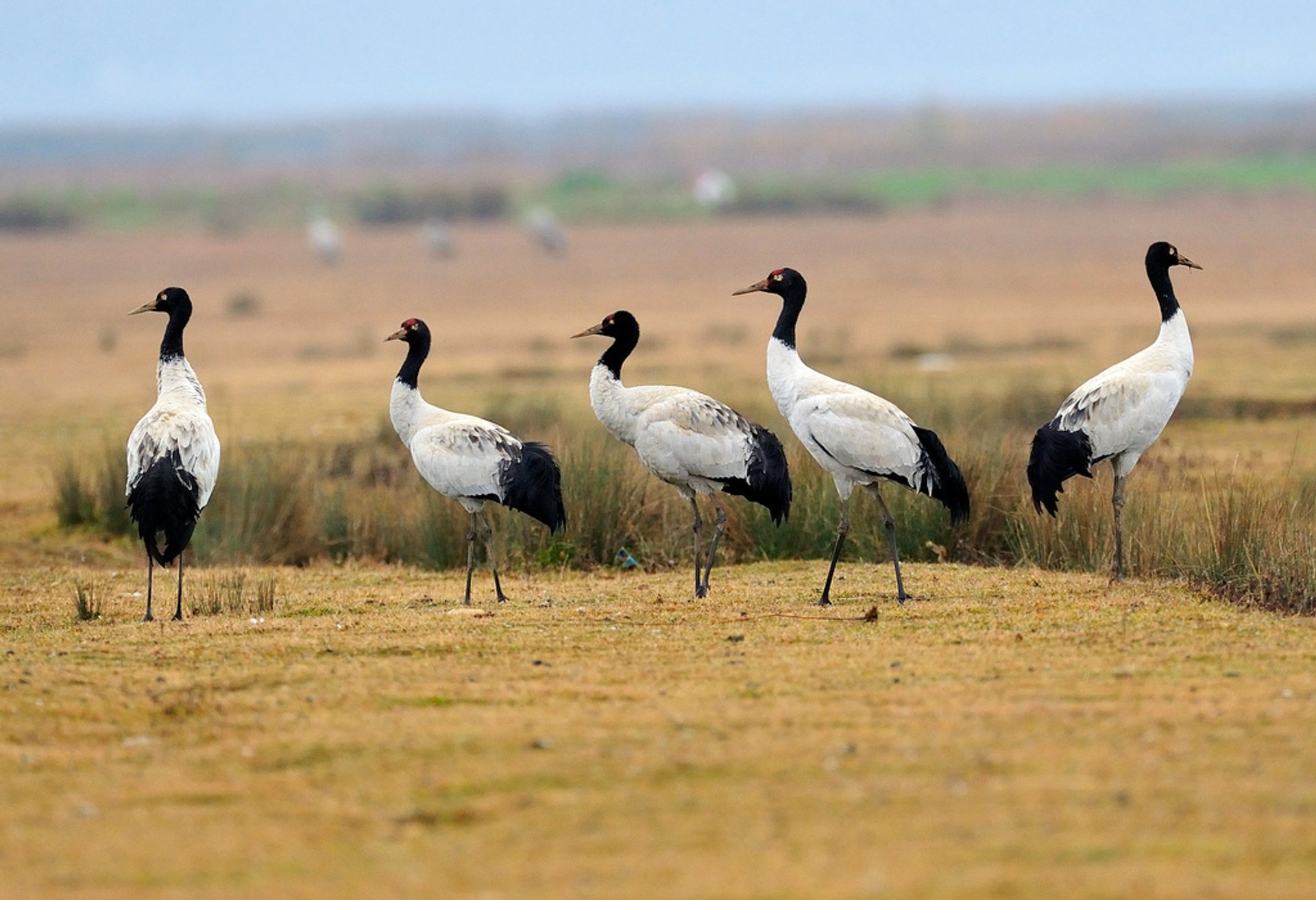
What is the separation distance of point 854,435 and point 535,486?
2.24 meters

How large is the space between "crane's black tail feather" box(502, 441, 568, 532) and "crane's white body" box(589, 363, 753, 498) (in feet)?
2.09

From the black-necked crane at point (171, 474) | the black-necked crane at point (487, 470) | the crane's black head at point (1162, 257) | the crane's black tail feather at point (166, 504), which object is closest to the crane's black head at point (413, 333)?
the black-necked crane at point (487, 470)

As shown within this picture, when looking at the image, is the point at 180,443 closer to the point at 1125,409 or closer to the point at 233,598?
the point at 233,598

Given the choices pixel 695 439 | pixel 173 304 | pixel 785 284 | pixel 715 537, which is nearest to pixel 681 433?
pixel 695 439

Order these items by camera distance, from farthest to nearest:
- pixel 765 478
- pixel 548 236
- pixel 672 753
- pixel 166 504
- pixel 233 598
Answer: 1. pixel 548 236
2. pixel 765 478
3. pixel 233 598
4. pixel 166 504
5. pixel 672 753

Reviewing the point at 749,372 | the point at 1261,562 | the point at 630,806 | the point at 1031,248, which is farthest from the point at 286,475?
the point at 1031,248

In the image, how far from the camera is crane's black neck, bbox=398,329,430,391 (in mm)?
13602

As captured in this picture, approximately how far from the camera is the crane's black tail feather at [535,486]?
12633 mm

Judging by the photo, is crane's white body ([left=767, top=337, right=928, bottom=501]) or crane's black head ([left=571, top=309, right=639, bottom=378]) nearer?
crane's white body ([left=767, top=337, right=928, bottom=501])

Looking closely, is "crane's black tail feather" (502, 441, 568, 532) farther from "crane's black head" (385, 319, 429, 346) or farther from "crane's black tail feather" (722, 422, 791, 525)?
"crane's black head" (385, 319, 429, 346)

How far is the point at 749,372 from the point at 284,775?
69.3 ft

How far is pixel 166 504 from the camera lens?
1200 centimetres

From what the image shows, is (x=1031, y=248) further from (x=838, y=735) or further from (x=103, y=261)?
(x=838, y=735)

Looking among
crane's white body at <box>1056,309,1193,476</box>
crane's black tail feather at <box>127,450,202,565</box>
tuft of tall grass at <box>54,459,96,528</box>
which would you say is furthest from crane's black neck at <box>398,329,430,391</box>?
crane's white body at <box>1056,309,1193,476</box>
